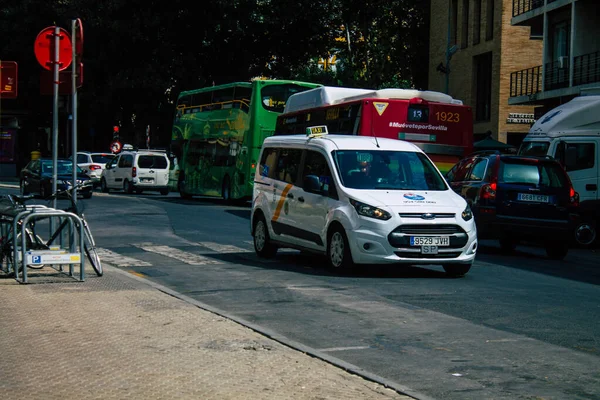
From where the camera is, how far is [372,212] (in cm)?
1300

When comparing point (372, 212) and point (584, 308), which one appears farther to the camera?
point (372, 212)

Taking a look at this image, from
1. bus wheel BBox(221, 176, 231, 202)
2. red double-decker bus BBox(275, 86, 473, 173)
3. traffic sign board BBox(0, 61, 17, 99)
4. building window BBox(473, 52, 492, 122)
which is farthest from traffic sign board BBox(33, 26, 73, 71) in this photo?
building window BBox(473, 52, 492, 122)

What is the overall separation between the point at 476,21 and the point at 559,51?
30.4ft

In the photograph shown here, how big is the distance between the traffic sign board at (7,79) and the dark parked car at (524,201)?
8.11 m

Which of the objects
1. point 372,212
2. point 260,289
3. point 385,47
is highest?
point 385,47

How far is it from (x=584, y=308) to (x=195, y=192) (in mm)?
27853

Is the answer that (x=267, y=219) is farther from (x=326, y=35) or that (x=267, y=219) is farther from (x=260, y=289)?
(x=326, y=35)

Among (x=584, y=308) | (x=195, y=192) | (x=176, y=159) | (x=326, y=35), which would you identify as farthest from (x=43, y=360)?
(x=326, y=35)

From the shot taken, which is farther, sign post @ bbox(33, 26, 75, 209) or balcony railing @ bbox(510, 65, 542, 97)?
balcony railing @ bbox(510, 65, 542, 97)

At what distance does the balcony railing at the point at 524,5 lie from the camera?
37.4 meters

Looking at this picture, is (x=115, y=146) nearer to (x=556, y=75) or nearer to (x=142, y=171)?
(x=142, y=171)

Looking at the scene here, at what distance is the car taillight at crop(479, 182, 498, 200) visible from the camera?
17681mm

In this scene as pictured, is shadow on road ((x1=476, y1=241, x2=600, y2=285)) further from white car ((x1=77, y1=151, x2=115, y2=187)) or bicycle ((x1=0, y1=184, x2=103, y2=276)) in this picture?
white car ((x1=77, y1=151, x2=115, y2=187))

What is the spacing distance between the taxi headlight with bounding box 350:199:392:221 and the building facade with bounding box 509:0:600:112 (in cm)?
2040
